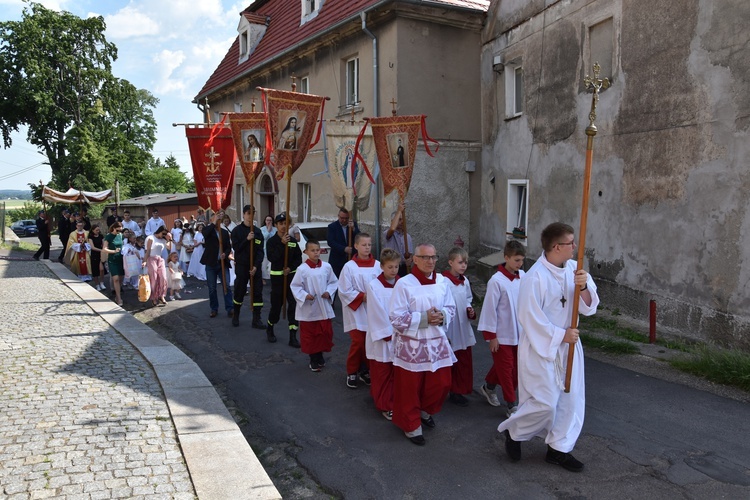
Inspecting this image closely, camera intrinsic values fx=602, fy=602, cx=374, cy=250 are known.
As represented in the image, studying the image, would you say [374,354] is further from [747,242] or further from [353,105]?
[353,105]

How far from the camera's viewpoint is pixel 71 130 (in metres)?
38.6

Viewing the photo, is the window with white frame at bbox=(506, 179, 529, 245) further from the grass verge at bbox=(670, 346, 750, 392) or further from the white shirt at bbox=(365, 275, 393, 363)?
the white shirt at bbox=(365, 275, 393, 363)

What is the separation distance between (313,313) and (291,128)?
3.45 metres

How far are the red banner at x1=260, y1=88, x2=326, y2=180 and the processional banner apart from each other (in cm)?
171

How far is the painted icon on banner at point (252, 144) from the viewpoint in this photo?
10117 mm

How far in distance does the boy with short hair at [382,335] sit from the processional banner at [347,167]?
559 cm

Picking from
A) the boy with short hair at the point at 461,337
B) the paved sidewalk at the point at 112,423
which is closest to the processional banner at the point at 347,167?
the paved sidewalk at the point at 112,423

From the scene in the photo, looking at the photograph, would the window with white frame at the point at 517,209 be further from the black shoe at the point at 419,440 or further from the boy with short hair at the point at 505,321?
the black shoe at the point at 419,440

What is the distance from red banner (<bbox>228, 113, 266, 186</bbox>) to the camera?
1006 centimetres

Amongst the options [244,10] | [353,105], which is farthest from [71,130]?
[353,105]

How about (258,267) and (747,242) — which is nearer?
(747,242)

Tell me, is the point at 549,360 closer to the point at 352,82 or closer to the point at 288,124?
the point at 288,124

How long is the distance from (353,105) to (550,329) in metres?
12.0

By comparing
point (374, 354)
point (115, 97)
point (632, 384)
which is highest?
point (115, 97)
